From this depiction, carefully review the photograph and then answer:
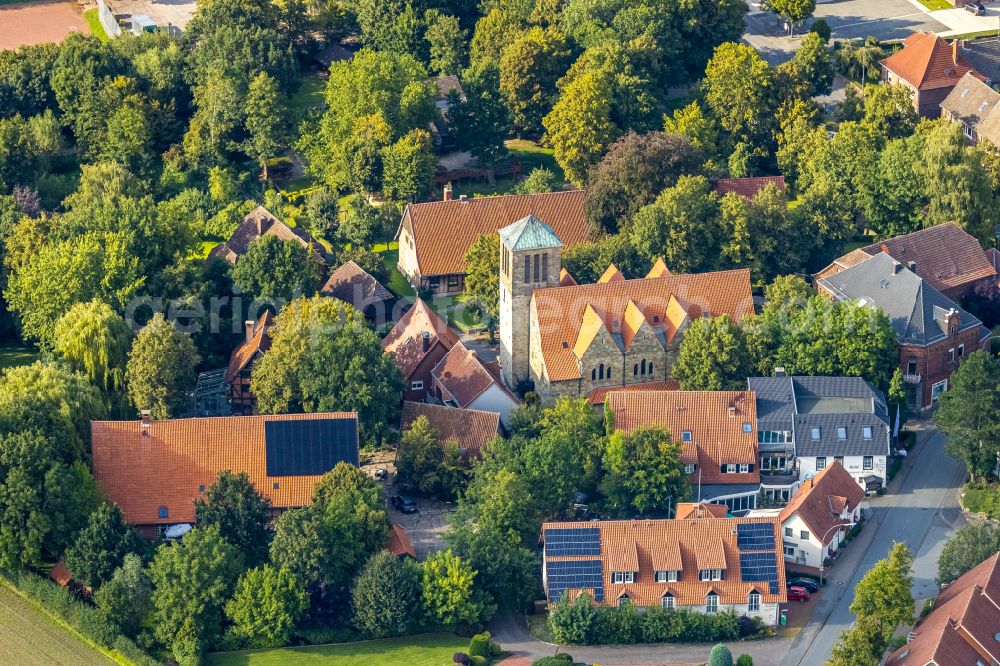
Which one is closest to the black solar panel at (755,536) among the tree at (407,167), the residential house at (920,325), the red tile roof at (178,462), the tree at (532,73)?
the residential house at (920,325)

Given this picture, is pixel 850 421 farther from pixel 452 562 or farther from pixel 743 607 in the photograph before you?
pixel 452 562

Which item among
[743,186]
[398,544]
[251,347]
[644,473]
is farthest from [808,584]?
[743,186]

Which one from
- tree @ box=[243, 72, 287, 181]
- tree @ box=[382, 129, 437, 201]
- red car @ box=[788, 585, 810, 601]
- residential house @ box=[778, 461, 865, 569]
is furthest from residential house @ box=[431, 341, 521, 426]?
tree @ box=[243, 72, 287, 181]

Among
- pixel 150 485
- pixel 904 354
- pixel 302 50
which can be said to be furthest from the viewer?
pixel 302 50

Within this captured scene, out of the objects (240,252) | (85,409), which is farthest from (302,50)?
(85,409)

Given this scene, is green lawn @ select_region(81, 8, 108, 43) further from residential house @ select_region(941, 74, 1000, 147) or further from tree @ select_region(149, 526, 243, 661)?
tree @ select_region(149, 526, 243, 661)

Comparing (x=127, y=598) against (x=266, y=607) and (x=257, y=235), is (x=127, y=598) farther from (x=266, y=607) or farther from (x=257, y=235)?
(x=257, y=235)
